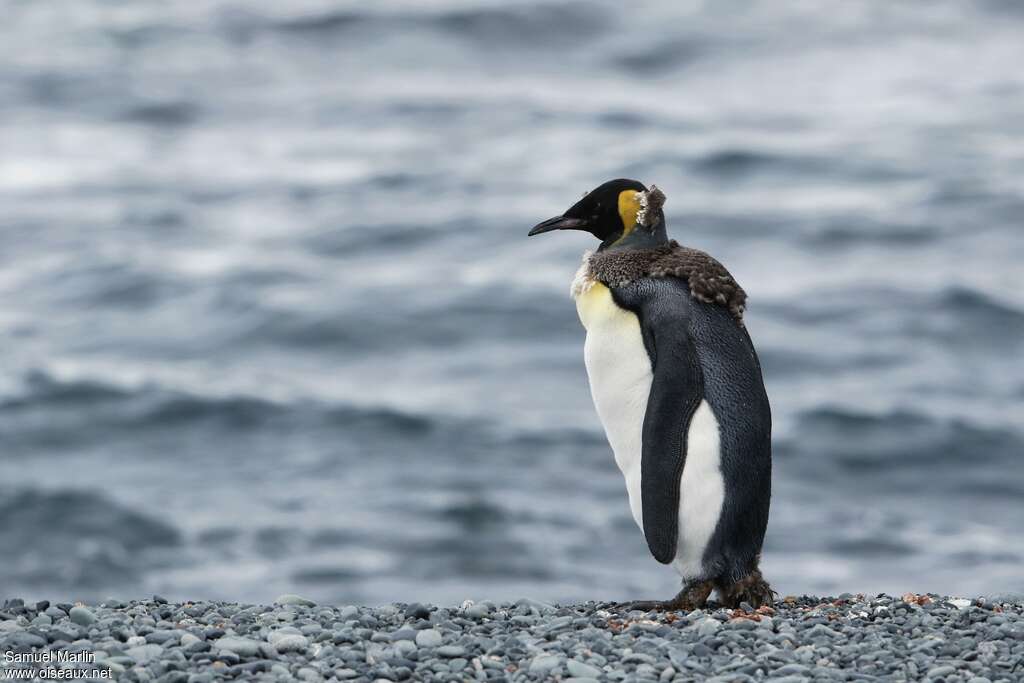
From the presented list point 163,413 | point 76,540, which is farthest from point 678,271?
point 163,413

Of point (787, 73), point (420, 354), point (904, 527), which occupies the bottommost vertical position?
point (904, 527)

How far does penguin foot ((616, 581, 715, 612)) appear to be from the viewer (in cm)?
550

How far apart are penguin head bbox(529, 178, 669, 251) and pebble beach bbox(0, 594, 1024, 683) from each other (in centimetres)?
137

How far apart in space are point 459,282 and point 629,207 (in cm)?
1494

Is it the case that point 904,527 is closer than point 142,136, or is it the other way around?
point 904,527

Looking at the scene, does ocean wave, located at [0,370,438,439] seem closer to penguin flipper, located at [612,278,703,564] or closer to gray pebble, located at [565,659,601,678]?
penguin flipper, located at [612,278,703,564]

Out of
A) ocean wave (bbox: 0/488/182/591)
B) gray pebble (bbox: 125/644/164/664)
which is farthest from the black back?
ocean wave (bbox: 0/488/182/591)

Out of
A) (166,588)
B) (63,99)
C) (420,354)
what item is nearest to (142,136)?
(63,99)

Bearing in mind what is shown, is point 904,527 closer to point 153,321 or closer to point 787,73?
point 153,321

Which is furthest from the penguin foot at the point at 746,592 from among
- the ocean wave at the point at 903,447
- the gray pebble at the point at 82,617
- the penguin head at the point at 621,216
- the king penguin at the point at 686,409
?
the ocean wave at the point at 903,447

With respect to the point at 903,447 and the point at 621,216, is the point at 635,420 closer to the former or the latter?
the point at 621,216

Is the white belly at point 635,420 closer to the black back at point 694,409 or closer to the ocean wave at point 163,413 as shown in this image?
the black back at point 694,409

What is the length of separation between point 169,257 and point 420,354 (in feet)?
17.6

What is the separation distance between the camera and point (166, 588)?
1251 cm
